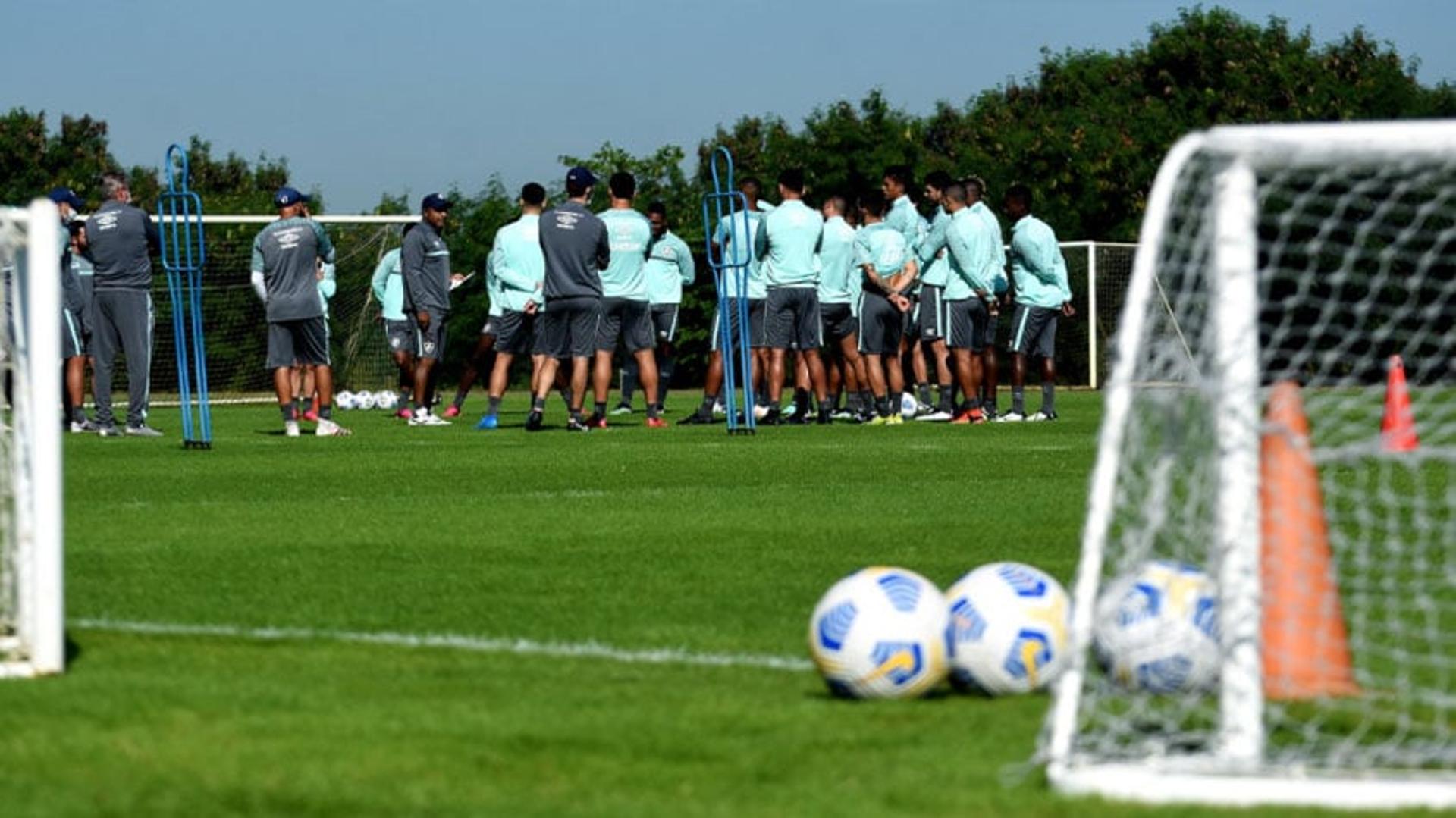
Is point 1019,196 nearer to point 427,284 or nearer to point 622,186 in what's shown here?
point 622,186

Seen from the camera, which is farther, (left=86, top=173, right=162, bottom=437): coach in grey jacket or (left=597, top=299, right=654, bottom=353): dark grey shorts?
(left=597, top=299, right=654, bottom=353): dark grey shorts

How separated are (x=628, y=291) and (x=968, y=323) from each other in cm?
309

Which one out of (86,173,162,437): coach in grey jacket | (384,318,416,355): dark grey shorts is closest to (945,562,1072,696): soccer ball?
(86,173,162,437): coach in grey jacket

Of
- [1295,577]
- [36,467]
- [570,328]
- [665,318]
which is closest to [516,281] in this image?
[570,328]

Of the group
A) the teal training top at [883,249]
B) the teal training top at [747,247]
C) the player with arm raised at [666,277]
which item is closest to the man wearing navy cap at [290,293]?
the teal training top at [747,247]

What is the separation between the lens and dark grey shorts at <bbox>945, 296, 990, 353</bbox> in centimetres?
2130

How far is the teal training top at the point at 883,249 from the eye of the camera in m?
22.0

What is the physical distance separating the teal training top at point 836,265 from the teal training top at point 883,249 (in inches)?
7.6

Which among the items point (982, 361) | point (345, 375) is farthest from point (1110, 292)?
point (982, 361)

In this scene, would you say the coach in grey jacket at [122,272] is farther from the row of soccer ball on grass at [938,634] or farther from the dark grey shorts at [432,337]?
the row of soccer ball on grass at [938,634]

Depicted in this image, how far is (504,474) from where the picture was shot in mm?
13695

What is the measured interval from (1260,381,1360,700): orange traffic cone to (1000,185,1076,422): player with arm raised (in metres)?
16.1

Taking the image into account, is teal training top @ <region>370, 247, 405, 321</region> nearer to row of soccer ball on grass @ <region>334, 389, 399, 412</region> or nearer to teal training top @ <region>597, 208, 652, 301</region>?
row of soccer ball on grass @ <region>334, 389, 399, 412</region>

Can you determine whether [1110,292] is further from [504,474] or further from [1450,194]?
[1450,194]
